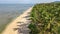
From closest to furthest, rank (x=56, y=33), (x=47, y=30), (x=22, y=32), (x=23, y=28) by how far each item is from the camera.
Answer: (x=56, y=33)
(x=47, y=30)
(x=22, y=32)
(x=23, y=28)

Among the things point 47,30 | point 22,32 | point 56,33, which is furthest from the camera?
point 22,32

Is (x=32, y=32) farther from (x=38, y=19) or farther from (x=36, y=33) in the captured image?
(x=38, y=19)

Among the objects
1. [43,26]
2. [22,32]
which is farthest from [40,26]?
[22,32]

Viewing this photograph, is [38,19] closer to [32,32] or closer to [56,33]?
[32,32]

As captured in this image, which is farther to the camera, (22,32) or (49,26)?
(22,32)

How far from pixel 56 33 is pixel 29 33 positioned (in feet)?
6.21

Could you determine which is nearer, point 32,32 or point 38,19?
point 32,32

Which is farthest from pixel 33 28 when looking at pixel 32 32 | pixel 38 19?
pixel 38 19

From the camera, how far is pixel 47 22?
11.2m

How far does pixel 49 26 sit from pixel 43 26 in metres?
0.56

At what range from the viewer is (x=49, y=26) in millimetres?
10789

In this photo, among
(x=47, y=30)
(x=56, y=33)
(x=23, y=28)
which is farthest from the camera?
(x=23, y=28)

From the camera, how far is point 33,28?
35.8ft

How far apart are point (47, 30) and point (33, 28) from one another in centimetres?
76
